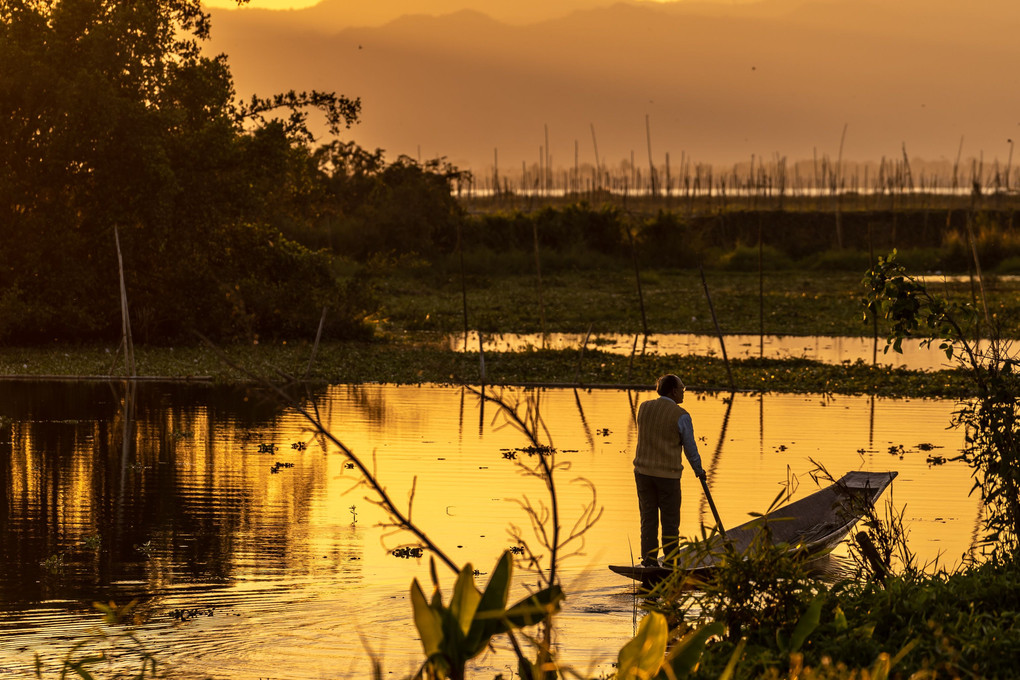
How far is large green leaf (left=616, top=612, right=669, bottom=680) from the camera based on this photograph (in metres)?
4.81

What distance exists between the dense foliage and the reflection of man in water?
23429mm

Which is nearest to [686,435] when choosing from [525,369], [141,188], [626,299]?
[525,369]

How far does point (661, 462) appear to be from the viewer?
11844mm

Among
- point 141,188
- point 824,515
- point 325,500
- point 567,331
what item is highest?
point 141,188

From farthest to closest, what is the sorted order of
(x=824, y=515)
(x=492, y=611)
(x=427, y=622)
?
(x=824, y=515), (x=492, y=611), (x=427, y=622)

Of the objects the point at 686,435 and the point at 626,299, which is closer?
the point at 686,435

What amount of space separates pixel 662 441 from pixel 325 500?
18.2ft

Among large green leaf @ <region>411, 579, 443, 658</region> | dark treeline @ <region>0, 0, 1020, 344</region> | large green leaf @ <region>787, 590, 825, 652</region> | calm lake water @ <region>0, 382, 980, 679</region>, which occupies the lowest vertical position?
calm lake water @ <region>0, 382, 980, 679</region>

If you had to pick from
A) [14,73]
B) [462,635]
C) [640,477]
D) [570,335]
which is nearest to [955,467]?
[640,477]

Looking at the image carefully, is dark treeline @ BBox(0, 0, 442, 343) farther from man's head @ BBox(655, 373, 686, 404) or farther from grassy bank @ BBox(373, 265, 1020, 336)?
man's head @ BBox(655, 373, 686, 404)

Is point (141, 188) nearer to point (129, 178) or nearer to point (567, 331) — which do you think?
point (129, 178)

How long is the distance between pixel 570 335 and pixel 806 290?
18279 millimetres

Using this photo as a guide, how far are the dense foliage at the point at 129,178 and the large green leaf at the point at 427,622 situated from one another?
2997 cm

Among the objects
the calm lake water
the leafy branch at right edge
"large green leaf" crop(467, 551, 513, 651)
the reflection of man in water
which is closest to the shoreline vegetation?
the leafy branch at right edge
